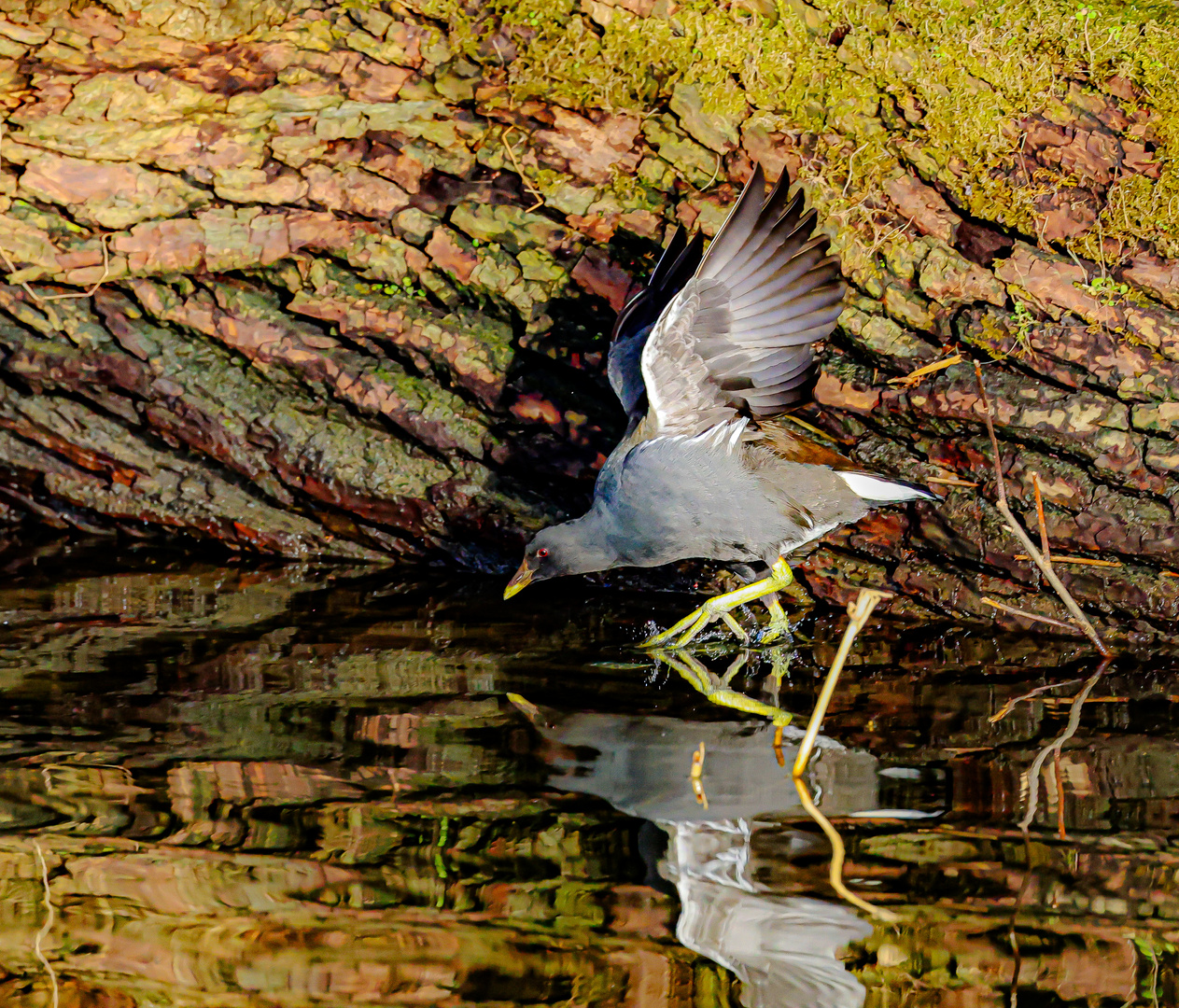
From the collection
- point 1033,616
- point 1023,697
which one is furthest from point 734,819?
point 1033,616

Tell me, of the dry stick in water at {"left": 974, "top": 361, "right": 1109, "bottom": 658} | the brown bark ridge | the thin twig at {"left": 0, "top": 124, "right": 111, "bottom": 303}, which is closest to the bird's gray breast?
the brown bark ridge

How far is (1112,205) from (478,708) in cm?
338

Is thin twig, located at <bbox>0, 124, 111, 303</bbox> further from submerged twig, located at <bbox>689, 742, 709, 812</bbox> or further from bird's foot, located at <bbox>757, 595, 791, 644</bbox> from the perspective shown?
submerged twig, located at <bbox>689, 742, 709, 812</bbox>

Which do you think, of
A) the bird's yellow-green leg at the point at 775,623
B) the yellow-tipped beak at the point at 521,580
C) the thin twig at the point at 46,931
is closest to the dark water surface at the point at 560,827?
the thin twig at the point at 46,931

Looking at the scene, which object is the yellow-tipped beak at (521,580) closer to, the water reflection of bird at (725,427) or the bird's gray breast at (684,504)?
the water reflection of bird at (725,427)

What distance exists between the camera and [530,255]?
550 centimetres

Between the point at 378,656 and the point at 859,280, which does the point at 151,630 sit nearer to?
the point at 378,656

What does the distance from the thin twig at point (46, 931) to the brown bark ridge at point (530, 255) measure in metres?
3.16

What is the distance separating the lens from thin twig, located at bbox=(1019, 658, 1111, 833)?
310 centimetres

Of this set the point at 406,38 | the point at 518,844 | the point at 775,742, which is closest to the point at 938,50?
the point at 406,38

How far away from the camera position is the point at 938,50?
5086 mm

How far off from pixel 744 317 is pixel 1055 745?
195cm

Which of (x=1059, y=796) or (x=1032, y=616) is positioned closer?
(x=1059, y=796)

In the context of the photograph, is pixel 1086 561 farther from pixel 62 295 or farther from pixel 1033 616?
pixel 62 295
